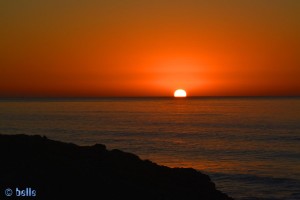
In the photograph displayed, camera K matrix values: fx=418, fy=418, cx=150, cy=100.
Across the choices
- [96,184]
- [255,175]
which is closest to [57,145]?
[96,184]

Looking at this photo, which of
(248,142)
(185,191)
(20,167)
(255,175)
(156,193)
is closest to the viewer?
(20,167)

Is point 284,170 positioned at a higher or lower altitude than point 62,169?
lower

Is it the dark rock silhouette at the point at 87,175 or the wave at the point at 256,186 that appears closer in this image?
the dark rock silhouette at the point at 87,175

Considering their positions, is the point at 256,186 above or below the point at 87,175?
below

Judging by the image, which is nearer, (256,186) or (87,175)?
(87,175)

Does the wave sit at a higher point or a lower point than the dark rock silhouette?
lower

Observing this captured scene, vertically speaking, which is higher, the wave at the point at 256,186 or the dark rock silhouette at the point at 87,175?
the dark rock silhouette at the point at 87,175

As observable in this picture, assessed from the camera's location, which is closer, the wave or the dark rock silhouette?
the dark rock silhouette

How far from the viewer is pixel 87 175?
1380 centimetres

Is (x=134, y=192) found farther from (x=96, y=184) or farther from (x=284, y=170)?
(x=284, y=170)

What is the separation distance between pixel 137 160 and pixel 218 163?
2094 cm

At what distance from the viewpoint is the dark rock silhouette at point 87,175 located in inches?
505

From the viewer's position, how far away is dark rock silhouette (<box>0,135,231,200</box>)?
42.1ft

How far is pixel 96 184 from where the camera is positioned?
13508 mm
